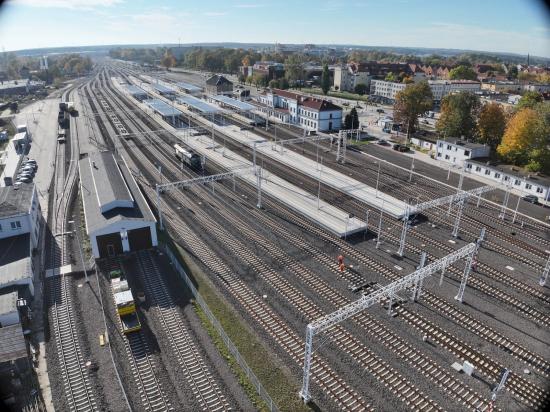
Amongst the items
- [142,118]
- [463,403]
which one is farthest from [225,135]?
[463,403]

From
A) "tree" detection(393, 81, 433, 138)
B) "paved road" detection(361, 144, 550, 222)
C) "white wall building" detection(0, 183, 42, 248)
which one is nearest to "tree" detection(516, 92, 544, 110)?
"tree" detection(393, 81, 433, 138)

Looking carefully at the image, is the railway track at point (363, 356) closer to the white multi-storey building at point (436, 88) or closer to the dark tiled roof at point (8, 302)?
the dark tiled roof at point (8, 302)

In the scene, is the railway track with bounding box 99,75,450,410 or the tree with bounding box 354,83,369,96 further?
the tree with bounding box 354,83,369,96

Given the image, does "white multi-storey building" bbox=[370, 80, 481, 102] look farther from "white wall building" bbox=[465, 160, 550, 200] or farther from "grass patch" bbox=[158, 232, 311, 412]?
"grass patch" bbox=[158, 232, 311, 412]

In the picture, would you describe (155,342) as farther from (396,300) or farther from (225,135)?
(225,135)

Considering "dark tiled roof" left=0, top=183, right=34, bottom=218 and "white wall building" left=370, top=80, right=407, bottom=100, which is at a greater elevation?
"white wall building" left=370, top=80, right=407, bottom=100

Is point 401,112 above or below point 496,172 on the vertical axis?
above
